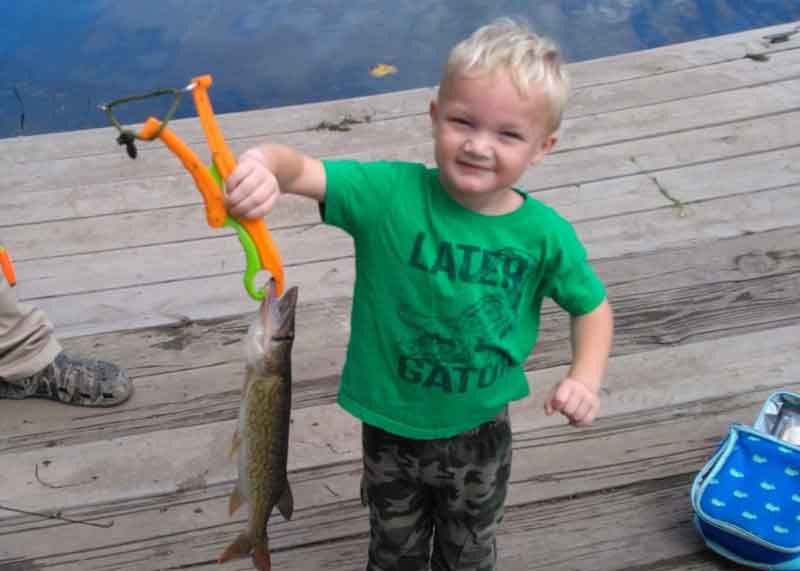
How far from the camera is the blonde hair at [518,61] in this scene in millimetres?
1772

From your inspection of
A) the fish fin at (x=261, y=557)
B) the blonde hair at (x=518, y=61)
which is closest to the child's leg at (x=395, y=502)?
the fish fin at (x=261, y=557)

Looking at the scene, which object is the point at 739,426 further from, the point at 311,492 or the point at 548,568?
the point at 311,492

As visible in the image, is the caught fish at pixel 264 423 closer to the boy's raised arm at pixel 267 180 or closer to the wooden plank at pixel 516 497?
the boy's raised arm at pixel 267 180

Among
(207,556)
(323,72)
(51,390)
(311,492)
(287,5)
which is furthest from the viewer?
(287,5)

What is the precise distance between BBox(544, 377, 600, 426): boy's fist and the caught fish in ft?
1.81

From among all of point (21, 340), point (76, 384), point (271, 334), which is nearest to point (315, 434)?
point (76, 384)

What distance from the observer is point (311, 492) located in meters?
2.87

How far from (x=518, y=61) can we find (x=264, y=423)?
35.4 inches

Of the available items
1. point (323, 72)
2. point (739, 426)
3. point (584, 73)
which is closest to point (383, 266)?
point (739, 426)

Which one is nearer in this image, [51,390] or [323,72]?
[51,390]

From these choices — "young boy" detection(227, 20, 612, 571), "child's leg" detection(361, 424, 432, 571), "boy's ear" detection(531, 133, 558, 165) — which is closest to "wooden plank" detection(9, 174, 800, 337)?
"child's leg" detection(361, 424, 432, 571)

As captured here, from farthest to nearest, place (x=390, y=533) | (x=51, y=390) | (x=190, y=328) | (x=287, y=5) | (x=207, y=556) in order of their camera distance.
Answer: (x=287, y=5) → (x=190, y=328) → (x=51, y=390) → (x=207, y=556) → (x=390, y=533)

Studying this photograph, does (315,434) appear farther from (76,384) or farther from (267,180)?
(267,180)

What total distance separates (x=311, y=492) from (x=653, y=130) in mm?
2640
